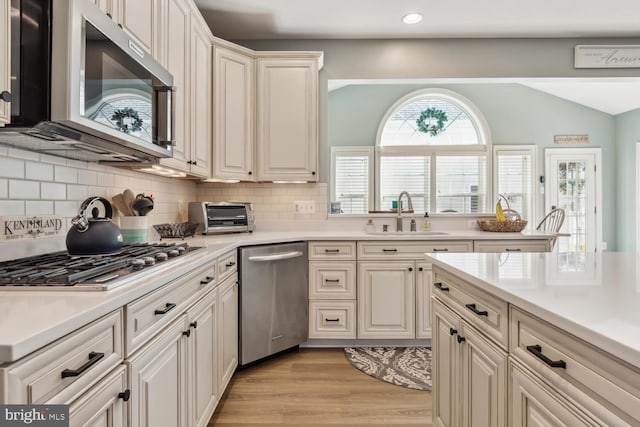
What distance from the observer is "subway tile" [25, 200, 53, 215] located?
1386mm

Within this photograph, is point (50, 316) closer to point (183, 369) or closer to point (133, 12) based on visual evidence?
point (183, 369)

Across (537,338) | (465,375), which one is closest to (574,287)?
(537,338)

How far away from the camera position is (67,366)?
709 mm

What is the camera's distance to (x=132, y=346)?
3.19ft

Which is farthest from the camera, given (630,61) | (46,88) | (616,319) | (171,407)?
(630,61)

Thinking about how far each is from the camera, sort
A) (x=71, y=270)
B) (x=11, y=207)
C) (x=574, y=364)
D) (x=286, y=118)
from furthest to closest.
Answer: (x=286, y=118)
(x=11, y=207)
(x=71, y=270)
(x=574, y=364)

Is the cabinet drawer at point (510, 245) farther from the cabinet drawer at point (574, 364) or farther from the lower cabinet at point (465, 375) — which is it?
the cabinet drawer at point (574, 364)

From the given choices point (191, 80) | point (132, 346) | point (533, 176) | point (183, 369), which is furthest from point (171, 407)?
point (533, 176)

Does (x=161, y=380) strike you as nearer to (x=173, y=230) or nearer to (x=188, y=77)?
(x=173, y=230)

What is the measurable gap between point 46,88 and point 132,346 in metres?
0.84

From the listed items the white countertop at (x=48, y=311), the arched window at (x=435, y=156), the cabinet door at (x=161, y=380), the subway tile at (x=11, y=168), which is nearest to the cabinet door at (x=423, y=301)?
the cabinet door at (x=161, y=380)

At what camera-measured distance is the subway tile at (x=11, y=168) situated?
4.16ft

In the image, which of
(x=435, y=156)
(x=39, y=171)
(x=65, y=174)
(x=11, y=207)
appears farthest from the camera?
(x=435, y=156)

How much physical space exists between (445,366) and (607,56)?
Result: 3.49 m
